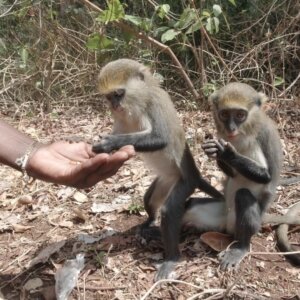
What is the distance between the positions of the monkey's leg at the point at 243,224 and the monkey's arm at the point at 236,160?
155 mm

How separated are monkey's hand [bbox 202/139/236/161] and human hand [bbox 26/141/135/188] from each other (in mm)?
595

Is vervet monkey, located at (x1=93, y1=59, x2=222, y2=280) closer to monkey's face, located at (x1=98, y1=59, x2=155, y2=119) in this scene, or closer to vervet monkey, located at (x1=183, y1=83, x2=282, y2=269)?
monkey's face, located at (x1=98, y1=59, x2=155, y2=119)

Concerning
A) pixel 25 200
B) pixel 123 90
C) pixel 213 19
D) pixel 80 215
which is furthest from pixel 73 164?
pixel 213 19

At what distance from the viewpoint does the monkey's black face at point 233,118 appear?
423 cm

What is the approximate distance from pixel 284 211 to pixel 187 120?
8.23 ft

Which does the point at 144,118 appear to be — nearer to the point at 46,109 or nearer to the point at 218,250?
the point at 218,250

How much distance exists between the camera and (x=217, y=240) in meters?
4.55

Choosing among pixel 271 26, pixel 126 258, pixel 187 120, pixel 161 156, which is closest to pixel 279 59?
pixel 271 26

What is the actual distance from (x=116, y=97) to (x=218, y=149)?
107 cm

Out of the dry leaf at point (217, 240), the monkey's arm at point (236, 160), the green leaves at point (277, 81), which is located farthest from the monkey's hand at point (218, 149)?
the green leaves at point (277, 81)

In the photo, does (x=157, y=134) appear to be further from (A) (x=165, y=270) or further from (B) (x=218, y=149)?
(A) (x=165, y=270)

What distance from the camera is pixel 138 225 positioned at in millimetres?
4965

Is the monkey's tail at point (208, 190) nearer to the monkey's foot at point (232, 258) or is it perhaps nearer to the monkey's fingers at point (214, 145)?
the monkey's foot at point (232, 258)

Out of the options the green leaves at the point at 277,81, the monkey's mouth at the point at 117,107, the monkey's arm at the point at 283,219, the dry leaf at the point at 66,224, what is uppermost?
the monkey's mouth at the point at 117,107
